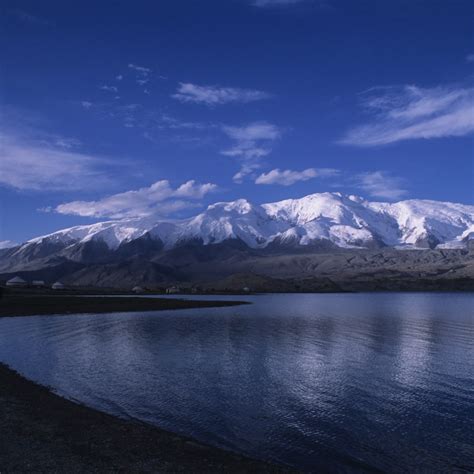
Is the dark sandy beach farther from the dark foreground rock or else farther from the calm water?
the calm water

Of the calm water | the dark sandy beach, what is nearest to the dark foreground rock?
the dark sandy beach

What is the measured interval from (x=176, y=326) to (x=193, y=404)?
5442cm

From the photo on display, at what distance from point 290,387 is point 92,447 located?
18734 mm

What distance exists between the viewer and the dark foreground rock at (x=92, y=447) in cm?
2081

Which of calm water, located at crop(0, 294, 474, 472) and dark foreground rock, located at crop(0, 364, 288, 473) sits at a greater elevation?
dark foreground rock, located at crop(0, 364, 288, 473)

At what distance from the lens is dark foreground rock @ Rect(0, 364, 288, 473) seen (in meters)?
20.8

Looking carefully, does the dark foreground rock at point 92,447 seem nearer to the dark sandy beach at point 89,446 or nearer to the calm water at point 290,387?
the dark sandy beach at point 89,446

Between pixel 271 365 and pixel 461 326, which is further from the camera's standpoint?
pixel 461 326

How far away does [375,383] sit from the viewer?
40031 mm

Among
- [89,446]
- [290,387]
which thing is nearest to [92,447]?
[89,446]

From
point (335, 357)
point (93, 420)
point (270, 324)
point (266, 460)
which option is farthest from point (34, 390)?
point (270, 324)

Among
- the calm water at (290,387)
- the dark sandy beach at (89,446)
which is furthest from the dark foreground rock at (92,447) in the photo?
the calm water at (290,387)

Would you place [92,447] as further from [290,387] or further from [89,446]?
[290,387]

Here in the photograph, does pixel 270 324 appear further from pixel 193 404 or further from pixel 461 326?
pixel 193 404
